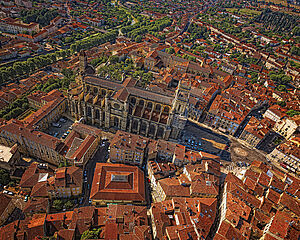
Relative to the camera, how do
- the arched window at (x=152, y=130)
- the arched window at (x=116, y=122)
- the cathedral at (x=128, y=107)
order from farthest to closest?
the arched window at (x=116, y=122) < the arched window at (x=152, y=130) < the cathedral at (x=128, y=107)

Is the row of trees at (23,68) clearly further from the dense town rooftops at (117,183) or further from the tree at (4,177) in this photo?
the dense town rooftops at (117,183)

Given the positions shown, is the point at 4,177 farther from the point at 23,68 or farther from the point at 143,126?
the point at 23,68

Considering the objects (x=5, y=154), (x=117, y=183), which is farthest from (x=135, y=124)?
(x=5, y=154)

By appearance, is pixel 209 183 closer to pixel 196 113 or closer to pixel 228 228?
pixel 228 228

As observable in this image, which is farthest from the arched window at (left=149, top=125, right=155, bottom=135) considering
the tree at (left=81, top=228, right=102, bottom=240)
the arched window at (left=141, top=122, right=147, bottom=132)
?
the tree at (left=81, top=228, right=102, bottom=240)

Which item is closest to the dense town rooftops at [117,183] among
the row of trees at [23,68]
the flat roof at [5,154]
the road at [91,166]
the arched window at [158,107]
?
the road at [91,166]

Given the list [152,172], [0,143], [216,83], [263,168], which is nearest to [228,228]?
[152,172]

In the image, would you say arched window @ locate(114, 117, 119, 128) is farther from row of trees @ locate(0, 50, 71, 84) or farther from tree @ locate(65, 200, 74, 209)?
row of trees @ locate(0, 50, 71, 84)
